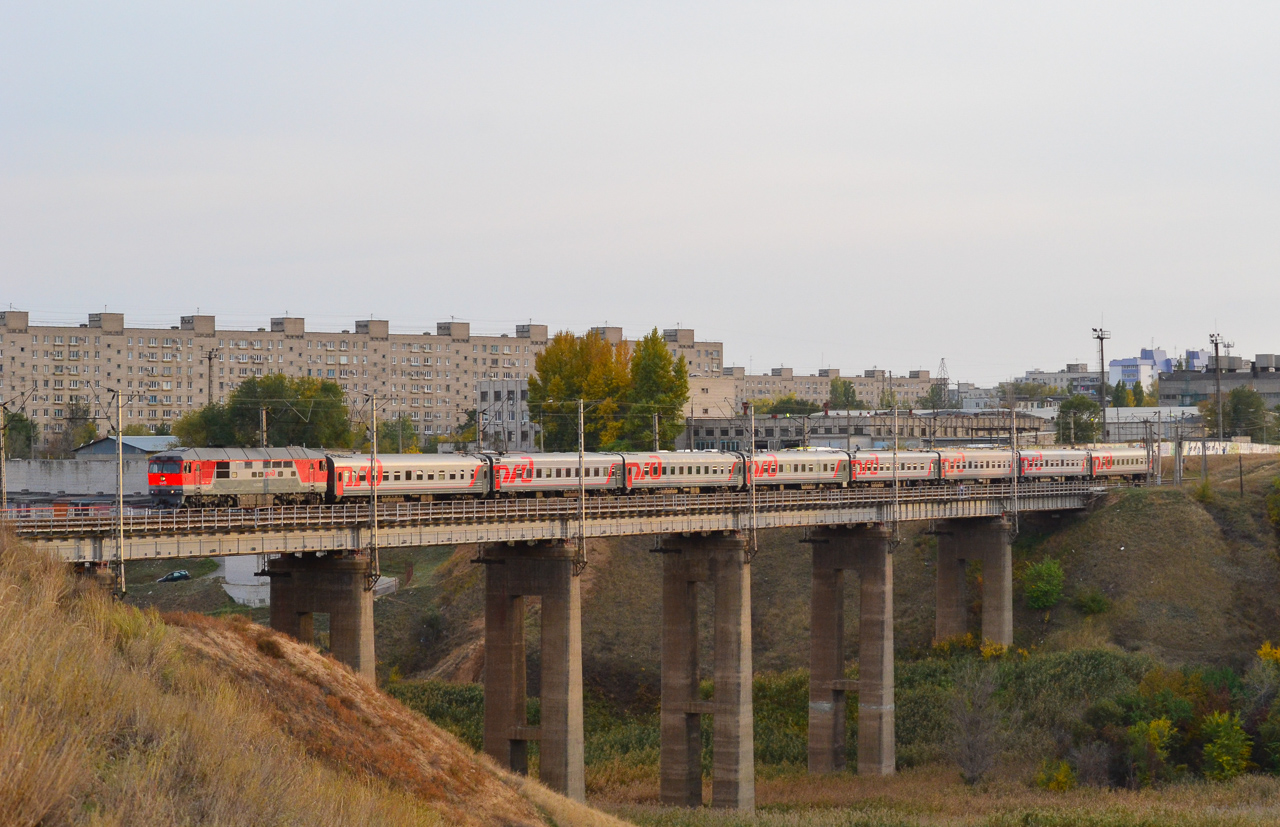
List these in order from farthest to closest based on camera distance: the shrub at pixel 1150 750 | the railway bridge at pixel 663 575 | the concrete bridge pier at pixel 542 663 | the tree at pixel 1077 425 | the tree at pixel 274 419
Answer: the tree at pixel 1077 425, the tree at pixel 274 419, the shrub at pixel 1150 750, the concrete bridge pier at pixel 542 663, the railway bridge at pixel 663 575

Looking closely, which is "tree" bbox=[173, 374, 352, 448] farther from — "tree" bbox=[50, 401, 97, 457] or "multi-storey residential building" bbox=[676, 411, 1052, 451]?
"multi-storey residential building" bbox=[676, 411, 1052, 451]

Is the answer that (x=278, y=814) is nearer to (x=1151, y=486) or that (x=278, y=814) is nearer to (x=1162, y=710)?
(x=1162, y=710)

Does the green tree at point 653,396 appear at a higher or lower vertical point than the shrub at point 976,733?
higher

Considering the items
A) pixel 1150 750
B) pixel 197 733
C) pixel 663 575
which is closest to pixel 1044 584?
pixel 1150 750

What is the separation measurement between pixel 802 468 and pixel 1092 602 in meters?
22.1

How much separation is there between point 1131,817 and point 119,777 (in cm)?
3996

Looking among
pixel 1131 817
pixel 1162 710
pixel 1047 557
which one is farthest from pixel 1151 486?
pixel 1131 817

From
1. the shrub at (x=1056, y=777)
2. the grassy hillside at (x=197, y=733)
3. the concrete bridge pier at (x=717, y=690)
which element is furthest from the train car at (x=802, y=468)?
the grassy hillside at (x=197, y=733)

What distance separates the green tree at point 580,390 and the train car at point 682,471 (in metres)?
49.7

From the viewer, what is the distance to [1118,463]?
98.4 m

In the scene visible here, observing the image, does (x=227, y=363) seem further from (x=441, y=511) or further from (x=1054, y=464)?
(x=441, y=511)

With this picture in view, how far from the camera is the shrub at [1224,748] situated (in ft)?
195

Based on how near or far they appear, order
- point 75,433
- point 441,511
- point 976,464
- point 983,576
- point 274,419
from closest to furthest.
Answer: point 441,511 < point 983,576 < point 976,464 < point 274,419 < point 75,433

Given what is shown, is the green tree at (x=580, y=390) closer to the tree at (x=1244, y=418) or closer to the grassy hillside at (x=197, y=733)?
the tree at (x=1244, y=418)
